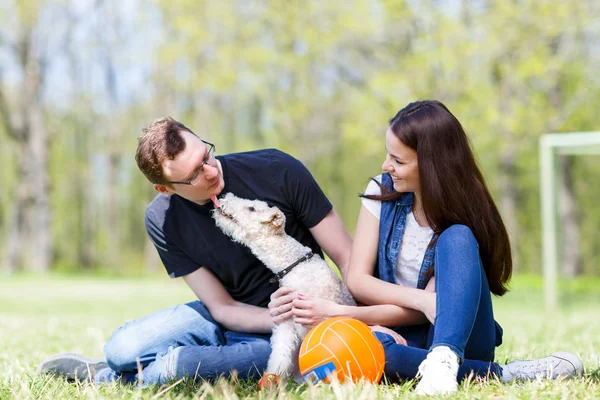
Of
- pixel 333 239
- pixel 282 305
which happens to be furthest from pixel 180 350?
pixel 333 239

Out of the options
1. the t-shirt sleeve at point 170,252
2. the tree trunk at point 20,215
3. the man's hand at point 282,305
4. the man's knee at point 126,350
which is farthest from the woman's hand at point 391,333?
the tree trunk at point 20,215

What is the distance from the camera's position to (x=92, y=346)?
5168mm

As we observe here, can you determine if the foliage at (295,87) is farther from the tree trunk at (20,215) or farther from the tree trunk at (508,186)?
the tree trunk at (20,215)

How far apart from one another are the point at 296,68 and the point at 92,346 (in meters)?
13.8

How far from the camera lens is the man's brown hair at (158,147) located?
3.31 metres

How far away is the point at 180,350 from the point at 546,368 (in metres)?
1.63

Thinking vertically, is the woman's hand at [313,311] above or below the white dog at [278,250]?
below

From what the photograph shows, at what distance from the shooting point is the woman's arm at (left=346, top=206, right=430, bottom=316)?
10.4 feet

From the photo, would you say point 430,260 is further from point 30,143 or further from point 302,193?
point 30,143

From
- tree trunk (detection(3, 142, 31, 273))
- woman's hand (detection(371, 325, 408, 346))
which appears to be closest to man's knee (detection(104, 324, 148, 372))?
woman's hand (detection(371, 325, 408, 346))

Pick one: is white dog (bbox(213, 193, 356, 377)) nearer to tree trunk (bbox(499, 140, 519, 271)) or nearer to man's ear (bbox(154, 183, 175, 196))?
man's ear (bbox(154, 183, 175, 196))

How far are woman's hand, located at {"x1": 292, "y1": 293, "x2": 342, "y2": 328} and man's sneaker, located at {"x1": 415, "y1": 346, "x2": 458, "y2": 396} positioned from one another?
0.55 meters

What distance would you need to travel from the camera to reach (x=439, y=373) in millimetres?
2705

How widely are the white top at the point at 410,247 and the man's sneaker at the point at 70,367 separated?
1558 millimetres
